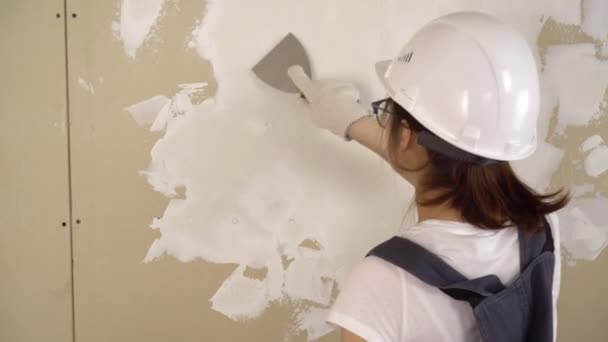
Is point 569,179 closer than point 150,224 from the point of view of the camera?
No

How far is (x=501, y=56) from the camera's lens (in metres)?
0.74

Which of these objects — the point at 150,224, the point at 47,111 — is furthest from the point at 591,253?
the point at 47,111

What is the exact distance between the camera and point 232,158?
46.7 inches

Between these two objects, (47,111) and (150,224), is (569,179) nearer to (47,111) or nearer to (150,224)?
(150,224)

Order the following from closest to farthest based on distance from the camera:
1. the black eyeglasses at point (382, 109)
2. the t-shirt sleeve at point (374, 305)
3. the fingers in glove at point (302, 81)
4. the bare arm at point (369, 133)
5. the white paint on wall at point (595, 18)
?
the t-shirt sleeve at point (374, 305) < the black eyeglasses at point (382, 109) < the bare arm at point (369, 133) < the fingers in glove at point (302, 81) < the white paint on wall at point (595, 18)

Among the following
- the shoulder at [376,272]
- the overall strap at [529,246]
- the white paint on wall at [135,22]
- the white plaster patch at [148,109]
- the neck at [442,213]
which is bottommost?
the shoulder at [376,272]

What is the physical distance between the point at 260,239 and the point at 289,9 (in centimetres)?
54

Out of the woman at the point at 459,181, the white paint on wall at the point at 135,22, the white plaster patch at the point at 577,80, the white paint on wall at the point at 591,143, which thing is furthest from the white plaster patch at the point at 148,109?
the white paint on wall at the point at 591,143

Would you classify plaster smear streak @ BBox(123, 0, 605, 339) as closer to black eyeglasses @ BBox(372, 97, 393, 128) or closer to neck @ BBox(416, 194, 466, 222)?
black eyeglasses @ BBox(372, 97, 393, 128)

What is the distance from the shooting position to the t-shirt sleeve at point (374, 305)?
0.68 m

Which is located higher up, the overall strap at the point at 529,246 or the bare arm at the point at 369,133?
the bare arm at the point at 369,133

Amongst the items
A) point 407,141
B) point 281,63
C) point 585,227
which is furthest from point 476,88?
point 585,227

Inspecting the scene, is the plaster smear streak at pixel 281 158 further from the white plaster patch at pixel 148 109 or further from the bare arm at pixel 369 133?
the bare arm at pixel 369 133

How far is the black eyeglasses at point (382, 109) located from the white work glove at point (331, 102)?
93 mm
